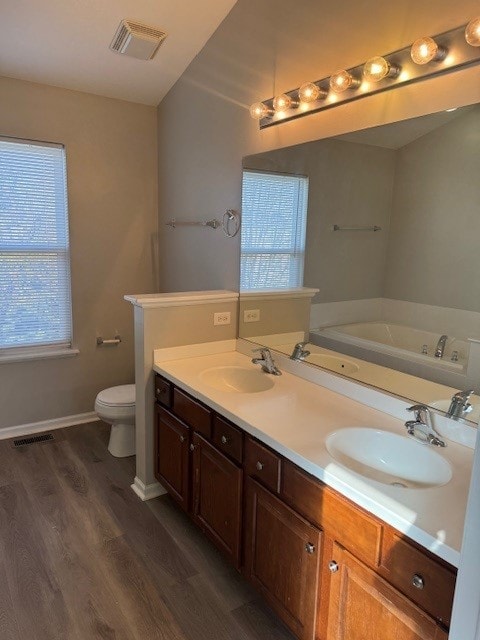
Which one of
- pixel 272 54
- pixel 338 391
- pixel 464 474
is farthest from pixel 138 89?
pixel 464 474

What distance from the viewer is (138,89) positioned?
10.8ft

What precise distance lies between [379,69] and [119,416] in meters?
2.46

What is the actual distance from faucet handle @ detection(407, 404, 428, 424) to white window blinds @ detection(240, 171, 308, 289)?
3.03 ft

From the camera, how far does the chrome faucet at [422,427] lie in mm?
1567

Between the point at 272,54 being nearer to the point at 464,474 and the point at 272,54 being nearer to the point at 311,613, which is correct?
the point at 464,474

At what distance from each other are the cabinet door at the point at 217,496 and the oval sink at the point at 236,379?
0.34m

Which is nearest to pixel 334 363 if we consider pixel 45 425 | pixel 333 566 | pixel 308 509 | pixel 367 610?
pixel 308 509

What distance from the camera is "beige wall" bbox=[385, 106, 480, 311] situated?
5.03 ft

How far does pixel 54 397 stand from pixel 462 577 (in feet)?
10.5

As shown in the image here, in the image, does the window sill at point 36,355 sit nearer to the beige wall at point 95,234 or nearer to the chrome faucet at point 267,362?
the beige wall at point 95,234

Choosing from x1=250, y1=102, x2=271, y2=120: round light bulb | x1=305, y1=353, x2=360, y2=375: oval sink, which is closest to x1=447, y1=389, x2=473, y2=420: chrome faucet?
x1=305, y1=353, x2=360, y2=375: oval sink

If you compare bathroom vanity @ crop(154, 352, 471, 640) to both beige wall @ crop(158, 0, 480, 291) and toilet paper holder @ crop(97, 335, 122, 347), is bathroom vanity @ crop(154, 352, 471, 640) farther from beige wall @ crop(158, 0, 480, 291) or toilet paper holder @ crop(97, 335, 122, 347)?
toilet paper holder @ crop(97, 335, 122, 347)

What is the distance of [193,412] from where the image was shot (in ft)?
7.00

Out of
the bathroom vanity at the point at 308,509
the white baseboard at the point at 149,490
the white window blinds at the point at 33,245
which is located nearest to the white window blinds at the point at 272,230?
the bathroom vanity at the point at 308,509
